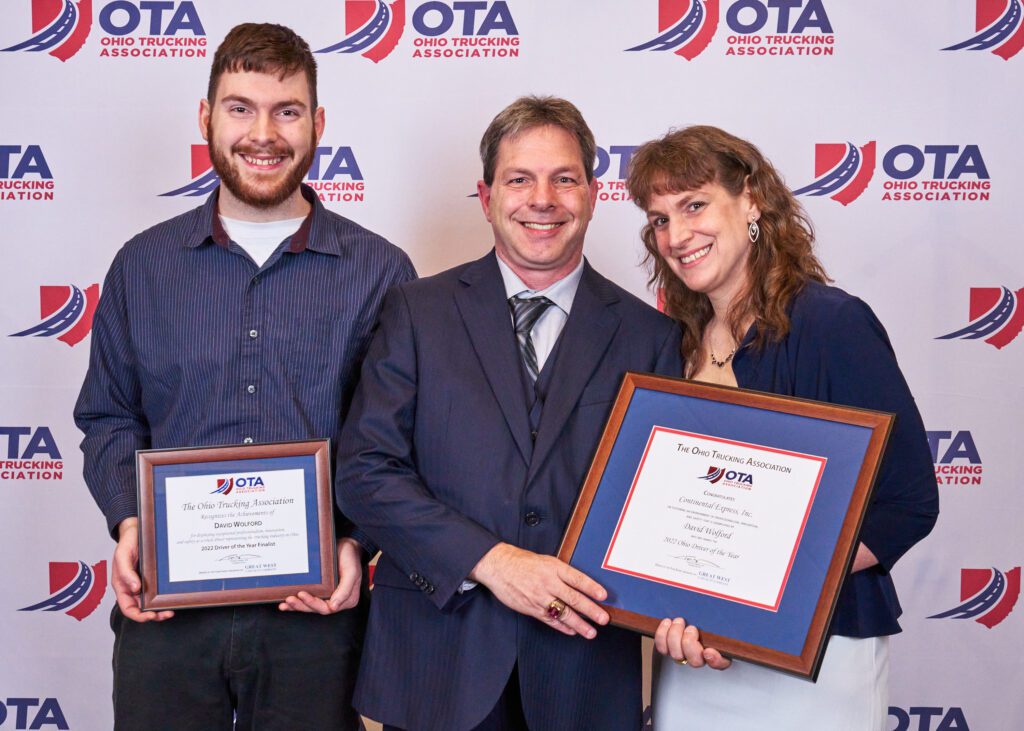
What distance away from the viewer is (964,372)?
3537 mm

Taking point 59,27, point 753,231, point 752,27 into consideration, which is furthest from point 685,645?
point 59,27

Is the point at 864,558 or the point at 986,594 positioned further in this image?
the point at 986,594

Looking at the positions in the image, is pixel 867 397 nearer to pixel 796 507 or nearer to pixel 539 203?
pixel 796 507

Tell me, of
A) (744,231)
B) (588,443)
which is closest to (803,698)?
(588,443)

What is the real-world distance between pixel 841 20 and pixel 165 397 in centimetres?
261

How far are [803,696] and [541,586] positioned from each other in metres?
0.57

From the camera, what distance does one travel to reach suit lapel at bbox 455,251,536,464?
6.37 feet

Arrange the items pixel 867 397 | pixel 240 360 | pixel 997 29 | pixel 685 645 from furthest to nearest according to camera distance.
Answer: pixel 997 29, pixel 240 360, pixel 867 397, pixel 685 645

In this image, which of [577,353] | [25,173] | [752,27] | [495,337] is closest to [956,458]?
[752,27]

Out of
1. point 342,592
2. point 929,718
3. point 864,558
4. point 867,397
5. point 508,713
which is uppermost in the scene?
point 867,397

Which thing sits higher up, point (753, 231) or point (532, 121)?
point (532, 121)

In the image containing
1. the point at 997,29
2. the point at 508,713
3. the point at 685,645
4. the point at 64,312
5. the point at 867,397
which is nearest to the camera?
the point at 685,645

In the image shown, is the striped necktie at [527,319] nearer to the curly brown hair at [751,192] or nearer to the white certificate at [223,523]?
the curly brown hair at [751,192]

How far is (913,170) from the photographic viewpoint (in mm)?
3510
